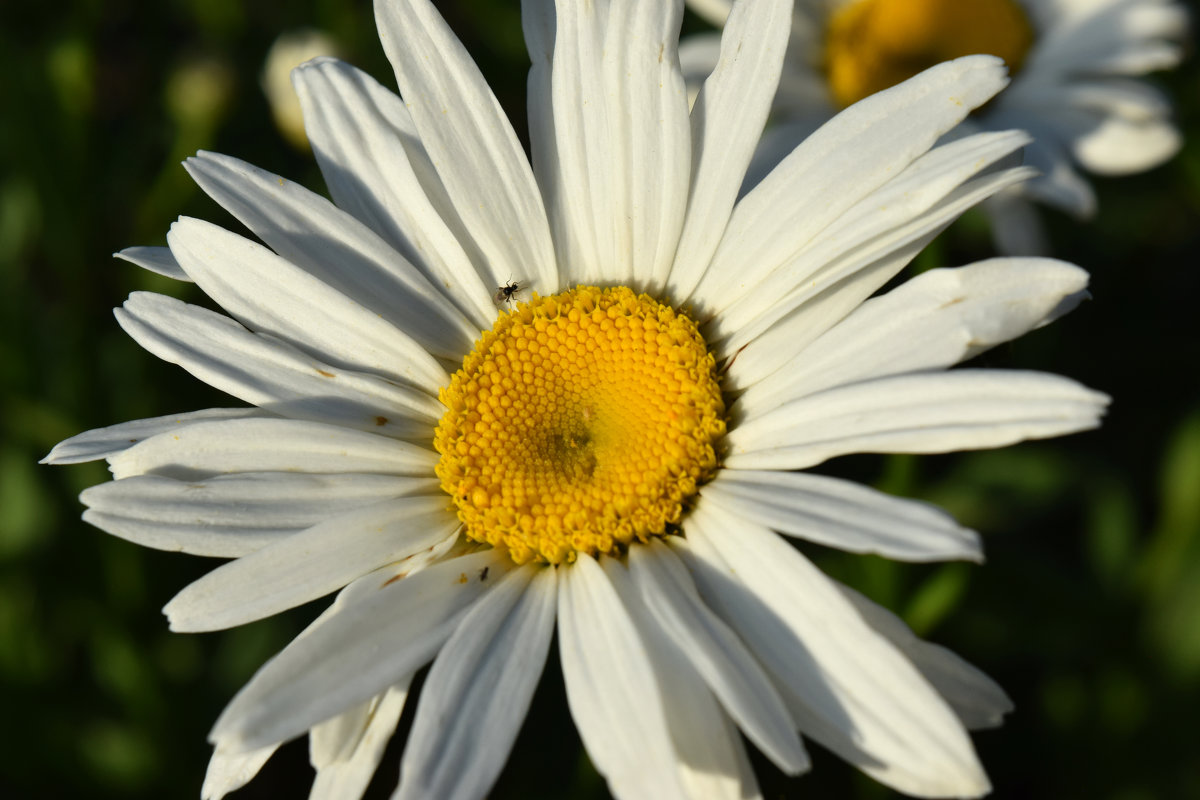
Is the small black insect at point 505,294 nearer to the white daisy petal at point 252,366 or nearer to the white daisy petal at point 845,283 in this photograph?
the white daisy petal at point 252,366

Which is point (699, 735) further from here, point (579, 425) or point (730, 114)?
point (730, 114)

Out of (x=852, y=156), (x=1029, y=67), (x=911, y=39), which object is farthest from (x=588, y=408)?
(x=1029, y=67)

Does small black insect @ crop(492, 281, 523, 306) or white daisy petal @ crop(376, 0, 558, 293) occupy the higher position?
white daisy petal @ crop(376, 0, 558, 293)

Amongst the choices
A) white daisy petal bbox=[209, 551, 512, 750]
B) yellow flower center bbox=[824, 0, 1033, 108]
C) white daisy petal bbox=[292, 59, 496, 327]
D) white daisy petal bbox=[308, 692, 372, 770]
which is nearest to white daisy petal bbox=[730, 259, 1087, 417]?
white daisy petal bbox=[209, 551, 512, 750]

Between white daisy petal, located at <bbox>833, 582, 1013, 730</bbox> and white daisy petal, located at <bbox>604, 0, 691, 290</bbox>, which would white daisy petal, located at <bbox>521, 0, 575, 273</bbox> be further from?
white daisy petal, located at <bbox>833, 582, 1013, 730</bbox>

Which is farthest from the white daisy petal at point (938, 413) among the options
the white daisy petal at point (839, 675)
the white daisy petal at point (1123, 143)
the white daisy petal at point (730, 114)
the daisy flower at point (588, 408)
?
the white daisy petal at point (1123, 143)

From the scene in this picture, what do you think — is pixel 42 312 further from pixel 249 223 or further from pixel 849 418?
pixel 849 418
